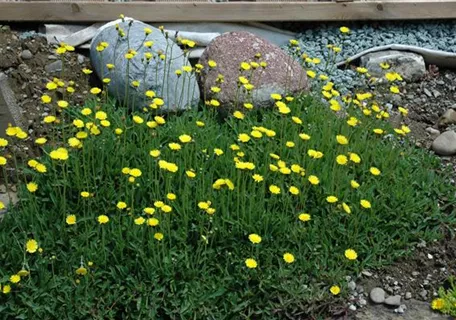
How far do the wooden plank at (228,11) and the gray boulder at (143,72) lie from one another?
54cm

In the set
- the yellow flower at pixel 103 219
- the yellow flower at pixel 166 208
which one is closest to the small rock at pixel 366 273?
→ the yellow flower at pixel 166 208

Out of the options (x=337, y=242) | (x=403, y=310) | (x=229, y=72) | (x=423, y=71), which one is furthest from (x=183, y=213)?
(x=423, y=71)

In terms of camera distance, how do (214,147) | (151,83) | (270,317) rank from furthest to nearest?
(151,83) < (214,147) < (270,317)

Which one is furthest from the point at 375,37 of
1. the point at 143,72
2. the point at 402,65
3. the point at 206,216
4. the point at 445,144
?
the point at 206,216

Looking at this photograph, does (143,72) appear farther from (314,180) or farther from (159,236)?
(159,236)

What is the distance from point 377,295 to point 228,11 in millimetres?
2953

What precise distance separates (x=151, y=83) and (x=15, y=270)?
71.8 inches

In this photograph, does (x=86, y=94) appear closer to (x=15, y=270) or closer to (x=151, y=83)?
(x=151, y=83)

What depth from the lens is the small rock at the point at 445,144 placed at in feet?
17.9

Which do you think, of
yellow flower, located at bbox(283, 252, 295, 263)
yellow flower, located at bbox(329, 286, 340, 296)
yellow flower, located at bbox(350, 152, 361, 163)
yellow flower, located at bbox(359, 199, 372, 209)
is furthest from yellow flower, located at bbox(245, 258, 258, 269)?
yellow flower, located at bbox(350, 152, 361, 163)

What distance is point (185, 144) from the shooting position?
15.3 ft

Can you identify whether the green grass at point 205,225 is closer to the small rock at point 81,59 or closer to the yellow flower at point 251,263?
the yellow flower at point 251,263

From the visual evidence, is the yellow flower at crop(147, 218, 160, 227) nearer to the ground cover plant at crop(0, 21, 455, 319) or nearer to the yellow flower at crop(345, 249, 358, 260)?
the ground cover plant at crop(0, 21, 455, 319)

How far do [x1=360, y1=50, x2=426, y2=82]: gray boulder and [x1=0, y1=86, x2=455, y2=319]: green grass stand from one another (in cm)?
146
